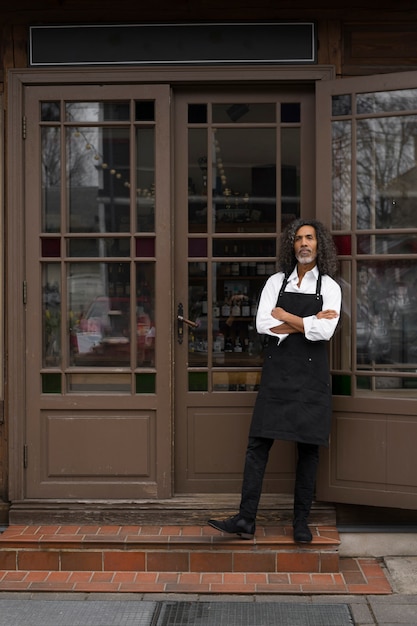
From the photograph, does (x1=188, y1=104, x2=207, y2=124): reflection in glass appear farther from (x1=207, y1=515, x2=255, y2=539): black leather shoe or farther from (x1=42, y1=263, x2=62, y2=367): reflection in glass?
(x1=207, y1=515, x2=255, y2=539): black leather shoe

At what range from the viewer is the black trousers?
448cm

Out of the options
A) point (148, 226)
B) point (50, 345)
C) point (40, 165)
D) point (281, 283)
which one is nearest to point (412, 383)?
point (281, 283)

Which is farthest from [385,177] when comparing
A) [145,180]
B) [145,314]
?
[145,314]

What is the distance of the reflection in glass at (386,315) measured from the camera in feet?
15.8

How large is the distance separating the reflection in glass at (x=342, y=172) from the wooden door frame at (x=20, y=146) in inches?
15.6

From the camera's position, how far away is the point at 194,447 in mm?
5012

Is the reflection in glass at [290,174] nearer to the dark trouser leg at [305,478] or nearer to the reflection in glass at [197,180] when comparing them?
the reflection in glass at [197,180]

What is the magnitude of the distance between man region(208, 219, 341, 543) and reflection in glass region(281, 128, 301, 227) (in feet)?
1.34

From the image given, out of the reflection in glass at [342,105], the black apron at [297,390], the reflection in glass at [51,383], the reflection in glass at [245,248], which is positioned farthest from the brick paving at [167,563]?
the reflection in glass at [342,105]

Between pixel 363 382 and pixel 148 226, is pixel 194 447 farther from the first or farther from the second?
pixel 148 226

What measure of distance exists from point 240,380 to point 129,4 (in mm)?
2643

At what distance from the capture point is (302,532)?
4520 mm

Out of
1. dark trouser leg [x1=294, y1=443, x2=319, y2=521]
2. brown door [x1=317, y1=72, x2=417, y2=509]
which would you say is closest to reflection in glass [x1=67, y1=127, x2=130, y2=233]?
brown door [x1=317, y1=72, x2=417, y2=509]

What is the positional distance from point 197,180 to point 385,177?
4.16 ft
